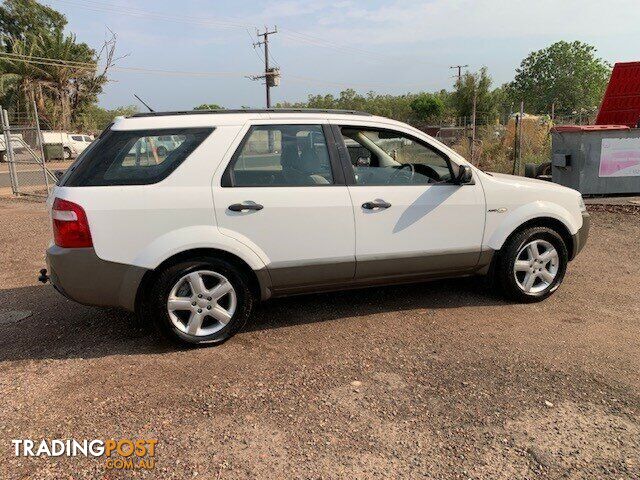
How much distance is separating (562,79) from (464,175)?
83.0m

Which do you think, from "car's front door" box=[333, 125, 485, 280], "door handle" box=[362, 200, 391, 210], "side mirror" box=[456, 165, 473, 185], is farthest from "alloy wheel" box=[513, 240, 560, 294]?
"door handle" box=[362, 200, 391, 210]

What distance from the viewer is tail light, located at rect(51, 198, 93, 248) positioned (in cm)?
342

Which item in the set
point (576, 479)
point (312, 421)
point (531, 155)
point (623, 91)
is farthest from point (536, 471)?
point (531, 155)

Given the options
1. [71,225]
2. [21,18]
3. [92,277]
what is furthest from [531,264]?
[21,18]

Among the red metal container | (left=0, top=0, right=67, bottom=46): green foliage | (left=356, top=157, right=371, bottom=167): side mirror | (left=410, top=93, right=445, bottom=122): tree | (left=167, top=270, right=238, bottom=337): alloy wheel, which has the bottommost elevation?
(left=167, top=270, right=238, bottom=337): alloy wheel

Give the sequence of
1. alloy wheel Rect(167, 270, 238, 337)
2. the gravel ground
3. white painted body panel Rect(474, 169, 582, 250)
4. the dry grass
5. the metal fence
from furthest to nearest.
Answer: the dry grass < the metal fence < white painted body panel Rect(474, 169, 582, 250) < alloy wheel Rect(167, 270, 238, 337) < the gravel ground

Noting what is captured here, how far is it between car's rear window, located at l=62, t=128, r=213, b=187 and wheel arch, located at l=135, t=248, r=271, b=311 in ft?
1.85

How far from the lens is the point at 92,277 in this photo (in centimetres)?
352

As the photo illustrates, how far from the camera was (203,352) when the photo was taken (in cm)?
375

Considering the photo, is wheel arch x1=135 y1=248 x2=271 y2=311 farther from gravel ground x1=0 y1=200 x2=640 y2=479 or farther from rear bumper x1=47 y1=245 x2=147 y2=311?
gravel ground x1=0 y1=200 x2=640 y2=479

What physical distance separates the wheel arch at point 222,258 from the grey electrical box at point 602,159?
7170 millimetres

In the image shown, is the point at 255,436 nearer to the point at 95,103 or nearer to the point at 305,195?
the point at 305,195

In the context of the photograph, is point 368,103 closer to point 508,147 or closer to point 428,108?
point 428,108

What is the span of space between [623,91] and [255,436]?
10.8 meters
